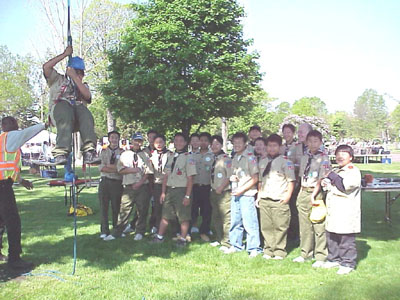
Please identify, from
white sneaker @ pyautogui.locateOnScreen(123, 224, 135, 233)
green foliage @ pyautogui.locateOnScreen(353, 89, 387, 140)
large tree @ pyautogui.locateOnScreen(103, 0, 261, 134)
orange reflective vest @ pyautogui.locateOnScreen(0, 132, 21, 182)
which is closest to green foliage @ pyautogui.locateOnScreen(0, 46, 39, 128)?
large tree @ pyautogui.locateOnScreen(103, 0, 261, 134)

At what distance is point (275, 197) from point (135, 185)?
2.54 m

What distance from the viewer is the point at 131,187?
6738mm

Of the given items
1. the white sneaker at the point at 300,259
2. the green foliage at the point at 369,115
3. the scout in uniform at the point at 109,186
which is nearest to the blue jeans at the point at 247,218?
the white sneaker at the point at 300,259

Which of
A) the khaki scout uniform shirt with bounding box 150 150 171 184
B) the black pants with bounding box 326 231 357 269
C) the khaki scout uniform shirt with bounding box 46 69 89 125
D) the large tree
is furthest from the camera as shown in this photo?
the large tree

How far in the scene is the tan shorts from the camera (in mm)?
6332

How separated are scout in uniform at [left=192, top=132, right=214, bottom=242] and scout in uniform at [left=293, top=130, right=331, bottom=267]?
1949 mm

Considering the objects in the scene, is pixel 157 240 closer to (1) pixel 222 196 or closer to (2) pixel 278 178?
(1) pixel 222 196

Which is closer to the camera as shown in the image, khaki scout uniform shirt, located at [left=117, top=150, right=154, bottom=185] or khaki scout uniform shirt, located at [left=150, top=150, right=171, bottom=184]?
khaki scout uniform shirt, located at [left=117, top=150, right=154, bottom=185]

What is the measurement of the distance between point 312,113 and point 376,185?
53.5 meters

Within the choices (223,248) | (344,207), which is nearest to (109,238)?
(223,248)

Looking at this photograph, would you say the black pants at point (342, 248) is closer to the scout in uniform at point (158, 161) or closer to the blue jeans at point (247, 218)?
the blue jeans at point (247, 218)

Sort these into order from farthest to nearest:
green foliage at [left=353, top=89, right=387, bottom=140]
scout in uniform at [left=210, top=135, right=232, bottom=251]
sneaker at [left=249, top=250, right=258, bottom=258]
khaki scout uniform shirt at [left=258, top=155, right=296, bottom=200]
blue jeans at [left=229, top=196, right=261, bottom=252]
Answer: green foliage at [left=353, top=89, right=387, bottom=140] < scout in uniform at [left=210, top=135, right=232, bottom=251] < blue jeans at [left=229, top=196, right=261, bottom=252] < sneaker at [left=249, top=250, right=258, bottom=258] < khaki scout uniform shirt at [left=258, top=155, right=296, bottom=200]

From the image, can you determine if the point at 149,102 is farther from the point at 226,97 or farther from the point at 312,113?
the point at 312,113

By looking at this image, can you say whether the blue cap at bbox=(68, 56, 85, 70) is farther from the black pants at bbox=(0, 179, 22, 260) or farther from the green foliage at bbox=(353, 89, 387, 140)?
the green foliage at bbox=(353, 89, 387, 140)
